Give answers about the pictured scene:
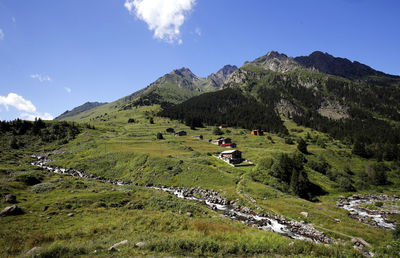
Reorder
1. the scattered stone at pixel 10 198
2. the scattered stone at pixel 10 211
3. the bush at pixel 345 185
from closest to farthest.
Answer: the scattered stone at pixel 10 211, the scattered stone at pixel 10 198, the bush at pixel 345 185

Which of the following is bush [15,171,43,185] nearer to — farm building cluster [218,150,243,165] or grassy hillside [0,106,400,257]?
grassy hillside [0,106,400,257]

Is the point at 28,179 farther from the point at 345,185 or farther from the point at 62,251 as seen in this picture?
the point at 345,185

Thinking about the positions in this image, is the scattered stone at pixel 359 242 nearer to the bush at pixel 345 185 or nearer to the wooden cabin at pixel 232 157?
the bush at pixel 345 185

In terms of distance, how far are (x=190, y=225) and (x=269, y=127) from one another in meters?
152

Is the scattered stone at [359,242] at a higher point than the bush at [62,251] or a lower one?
lower

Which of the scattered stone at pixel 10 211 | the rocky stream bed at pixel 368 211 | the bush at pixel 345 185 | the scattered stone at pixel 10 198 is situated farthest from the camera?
the bush at pixel 345 185

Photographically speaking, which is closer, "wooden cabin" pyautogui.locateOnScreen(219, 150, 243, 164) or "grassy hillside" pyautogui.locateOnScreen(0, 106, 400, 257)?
"grassy hillside" pyautogui.locateOnScreen(0, 106, 400, 257)

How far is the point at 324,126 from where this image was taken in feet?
550

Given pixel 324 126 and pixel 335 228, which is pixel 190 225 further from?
pixel 324 126

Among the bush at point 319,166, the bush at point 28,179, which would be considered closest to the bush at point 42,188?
the bush at point 28,179

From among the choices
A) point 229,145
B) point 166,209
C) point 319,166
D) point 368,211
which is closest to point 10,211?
point 166,209

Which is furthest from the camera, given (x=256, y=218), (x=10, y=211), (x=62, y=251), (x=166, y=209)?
(x=256, y=218)

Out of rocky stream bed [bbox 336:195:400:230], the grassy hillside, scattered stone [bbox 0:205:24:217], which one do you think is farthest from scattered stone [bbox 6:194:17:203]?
rocky stream bed [bbox 336:195:400:230]

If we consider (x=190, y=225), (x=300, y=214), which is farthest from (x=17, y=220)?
(x=300, y=214)
